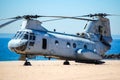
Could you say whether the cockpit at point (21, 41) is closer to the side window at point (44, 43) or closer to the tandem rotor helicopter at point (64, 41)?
the tandem rotor helicopter at point (64, 41)

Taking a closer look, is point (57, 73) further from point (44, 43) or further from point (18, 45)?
point (44, 43)

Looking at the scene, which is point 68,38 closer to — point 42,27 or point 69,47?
point 69,47

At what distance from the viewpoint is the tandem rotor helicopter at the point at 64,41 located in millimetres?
22797

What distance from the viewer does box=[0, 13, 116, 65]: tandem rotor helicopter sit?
2280 centimetres

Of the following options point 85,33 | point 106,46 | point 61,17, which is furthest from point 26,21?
point 106,46

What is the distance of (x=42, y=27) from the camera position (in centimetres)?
2472

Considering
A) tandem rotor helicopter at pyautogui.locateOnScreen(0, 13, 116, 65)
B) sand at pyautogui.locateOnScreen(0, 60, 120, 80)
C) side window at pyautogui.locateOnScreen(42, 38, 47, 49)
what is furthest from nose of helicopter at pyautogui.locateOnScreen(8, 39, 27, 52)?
sand at pyautogui.locateOnScreen(0, 60, 120, 80)

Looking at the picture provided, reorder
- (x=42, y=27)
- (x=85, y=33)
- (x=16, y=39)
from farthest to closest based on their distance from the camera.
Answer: (x=85, y=33) < (x=42, y=27) < (x=16, y=39)

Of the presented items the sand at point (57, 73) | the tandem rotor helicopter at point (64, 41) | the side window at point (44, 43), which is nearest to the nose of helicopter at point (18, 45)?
the tandem rotor helicopter at point (64, 41)

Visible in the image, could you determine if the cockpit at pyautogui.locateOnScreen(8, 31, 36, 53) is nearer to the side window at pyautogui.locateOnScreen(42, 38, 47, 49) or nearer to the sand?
the side window at pyautogui.locateOnScreen(42, 38, 47, 49)

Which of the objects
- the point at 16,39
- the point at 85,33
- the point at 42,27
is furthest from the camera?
the point at 85,33

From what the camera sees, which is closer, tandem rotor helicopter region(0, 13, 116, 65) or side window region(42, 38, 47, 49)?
tandem rotor helicopter region(0, 13, 116, 65)

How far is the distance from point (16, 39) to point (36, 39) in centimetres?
159

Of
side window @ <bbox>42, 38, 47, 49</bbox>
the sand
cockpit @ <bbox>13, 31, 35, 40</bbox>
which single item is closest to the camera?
the sand
